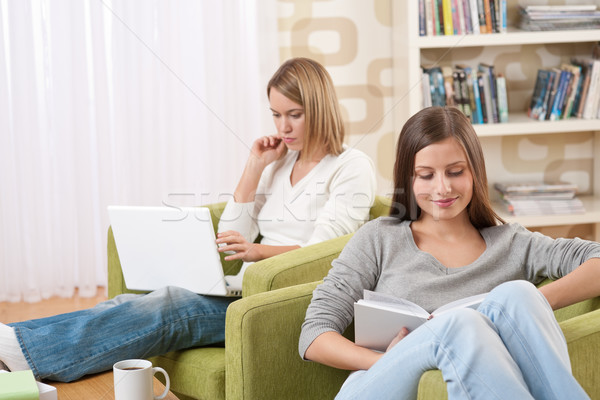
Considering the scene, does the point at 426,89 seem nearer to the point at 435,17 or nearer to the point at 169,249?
the point at 435,17

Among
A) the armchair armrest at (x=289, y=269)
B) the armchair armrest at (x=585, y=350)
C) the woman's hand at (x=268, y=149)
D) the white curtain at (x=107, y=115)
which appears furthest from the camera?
the white curtain at (x=107, y=115)

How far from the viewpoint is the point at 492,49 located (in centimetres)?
338

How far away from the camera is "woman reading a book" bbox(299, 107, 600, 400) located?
4.57 feet

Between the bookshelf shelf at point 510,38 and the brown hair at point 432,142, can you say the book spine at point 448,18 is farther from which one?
the brown hair at point 432,142

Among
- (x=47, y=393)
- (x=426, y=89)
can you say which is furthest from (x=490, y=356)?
(x=426, y=89)

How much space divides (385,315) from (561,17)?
6.91 ft

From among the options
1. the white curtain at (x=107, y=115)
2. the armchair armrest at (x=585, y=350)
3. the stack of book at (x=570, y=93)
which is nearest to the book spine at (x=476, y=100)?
the stack of book at (x=570, y=93)

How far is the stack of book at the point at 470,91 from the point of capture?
3.18 m

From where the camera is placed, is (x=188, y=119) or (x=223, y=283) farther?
(x=188, y=119)

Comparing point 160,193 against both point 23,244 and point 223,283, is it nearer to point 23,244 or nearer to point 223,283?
point 23,244

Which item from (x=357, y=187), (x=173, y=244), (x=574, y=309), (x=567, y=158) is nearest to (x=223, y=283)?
(x=173, y=244)

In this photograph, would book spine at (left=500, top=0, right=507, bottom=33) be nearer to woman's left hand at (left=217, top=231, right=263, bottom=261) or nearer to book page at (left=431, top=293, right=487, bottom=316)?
woman's left hand at (left=217, top=231, right=263, bottom=261)

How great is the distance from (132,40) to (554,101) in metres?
1.84

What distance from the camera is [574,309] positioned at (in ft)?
5.49
